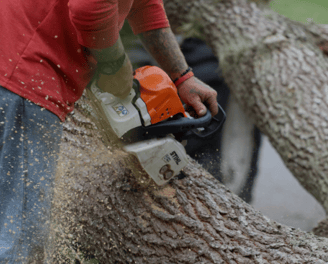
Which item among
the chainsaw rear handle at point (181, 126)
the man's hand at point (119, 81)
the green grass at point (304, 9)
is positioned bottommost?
the green grass at point (304, 9)

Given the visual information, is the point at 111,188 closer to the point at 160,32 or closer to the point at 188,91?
the point at 188,91

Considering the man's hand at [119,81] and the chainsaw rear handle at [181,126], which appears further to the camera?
the chainsaw rear handle at [181,126]

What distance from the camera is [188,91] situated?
4.02ft

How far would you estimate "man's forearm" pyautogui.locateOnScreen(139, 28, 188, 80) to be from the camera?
1.13 metres

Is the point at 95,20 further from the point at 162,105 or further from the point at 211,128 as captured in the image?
the point at 211,128

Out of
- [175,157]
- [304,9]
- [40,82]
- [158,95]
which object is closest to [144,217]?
[175,157]

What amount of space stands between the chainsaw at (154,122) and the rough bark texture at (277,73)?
1.13 meters

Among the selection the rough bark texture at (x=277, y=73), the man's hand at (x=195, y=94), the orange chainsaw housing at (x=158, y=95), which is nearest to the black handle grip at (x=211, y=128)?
the man's hand at (x=195, y=94)

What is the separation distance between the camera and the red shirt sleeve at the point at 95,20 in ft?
2.20

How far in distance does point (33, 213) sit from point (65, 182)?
0.23m

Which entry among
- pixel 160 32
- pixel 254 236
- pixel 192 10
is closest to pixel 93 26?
pixel 160 32

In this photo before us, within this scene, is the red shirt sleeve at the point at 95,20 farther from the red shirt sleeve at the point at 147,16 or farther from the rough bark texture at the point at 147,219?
the rough bark texture at the point at 147,219

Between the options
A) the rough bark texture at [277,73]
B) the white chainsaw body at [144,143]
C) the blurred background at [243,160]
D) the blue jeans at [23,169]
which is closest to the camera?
the blue jeans at [23,169]

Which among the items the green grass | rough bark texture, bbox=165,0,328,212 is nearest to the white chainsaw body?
rough bark texture, bbox=165,0,328,212
